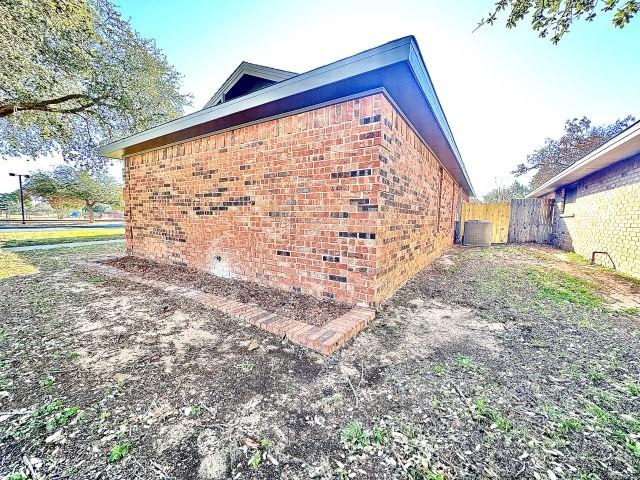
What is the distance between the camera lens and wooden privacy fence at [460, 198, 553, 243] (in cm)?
1180

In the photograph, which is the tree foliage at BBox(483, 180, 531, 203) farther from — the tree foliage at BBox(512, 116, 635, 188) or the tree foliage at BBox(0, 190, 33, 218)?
the tree foliage at BBox(0, 190, 33, 218)

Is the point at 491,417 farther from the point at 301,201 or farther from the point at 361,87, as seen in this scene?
the point at 361,87

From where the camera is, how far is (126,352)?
215cm

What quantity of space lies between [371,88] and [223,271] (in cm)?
346

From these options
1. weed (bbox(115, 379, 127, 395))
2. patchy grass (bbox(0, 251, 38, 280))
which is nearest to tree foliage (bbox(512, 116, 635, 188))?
weed (bbox(115, 379, 127, 395))

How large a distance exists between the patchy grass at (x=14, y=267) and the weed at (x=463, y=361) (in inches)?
276

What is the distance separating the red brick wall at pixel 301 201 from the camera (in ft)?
9.70

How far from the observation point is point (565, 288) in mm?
4371

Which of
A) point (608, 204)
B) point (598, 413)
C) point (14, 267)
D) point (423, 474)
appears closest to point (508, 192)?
point (608, 204)

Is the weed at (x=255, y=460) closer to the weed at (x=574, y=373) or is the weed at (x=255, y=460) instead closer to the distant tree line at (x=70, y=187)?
the weed at (x=574, y=373)

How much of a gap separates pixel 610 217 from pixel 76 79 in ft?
47.5

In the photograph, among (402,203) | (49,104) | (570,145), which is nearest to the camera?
(402,203)

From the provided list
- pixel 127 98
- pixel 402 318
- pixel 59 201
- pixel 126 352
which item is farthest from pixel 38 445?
pixel 59 201

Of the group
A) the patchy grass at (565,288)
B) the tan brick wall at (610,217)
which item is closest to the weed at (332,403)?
the patchy grass at (565,288)
